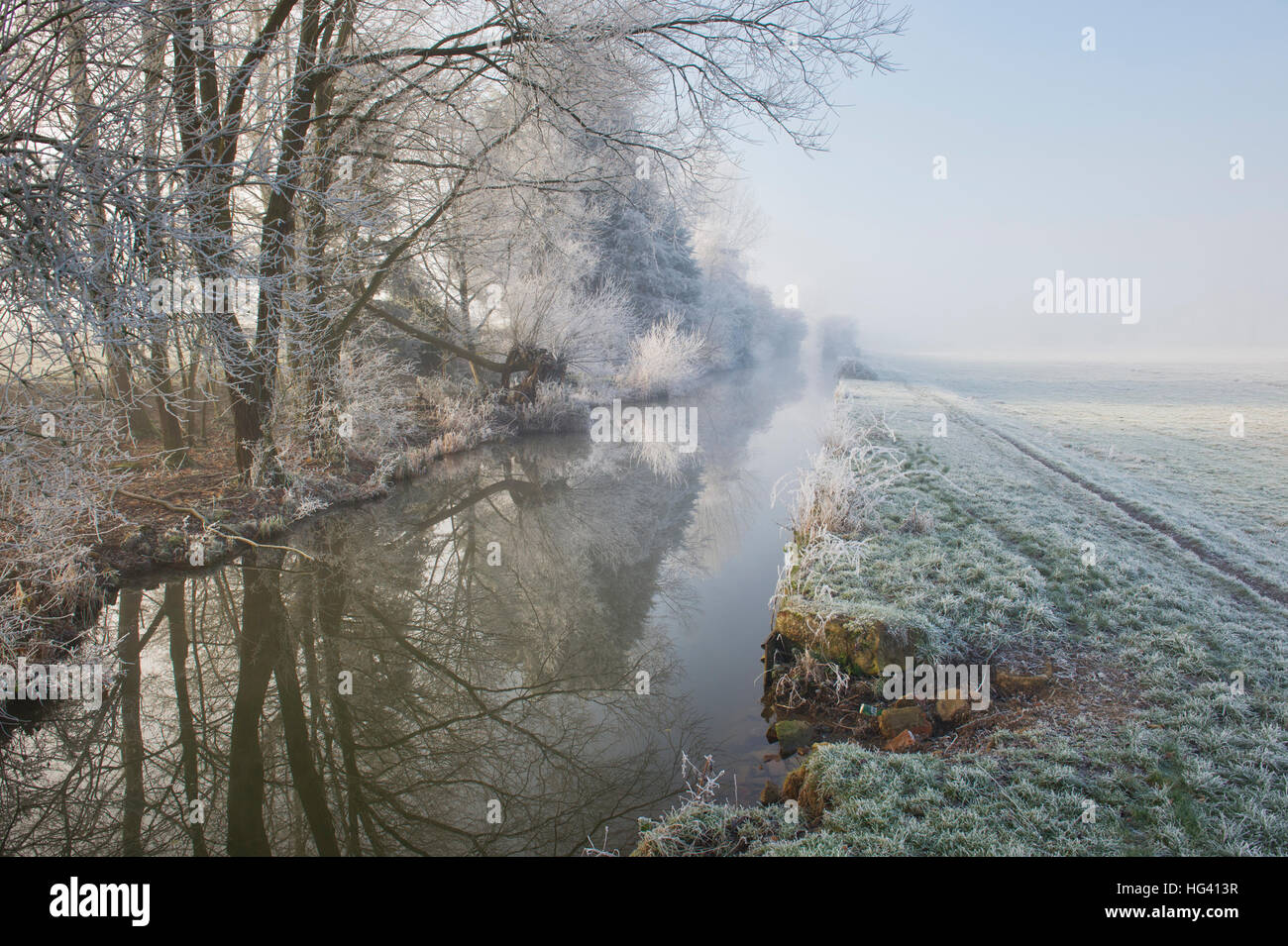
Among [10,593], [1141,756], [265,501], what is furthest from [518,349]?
[1141,756]

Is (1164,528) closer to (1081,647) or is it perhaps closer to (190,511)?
(1081,647)

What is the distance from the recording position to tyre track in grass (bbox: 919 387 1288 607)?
5824mm

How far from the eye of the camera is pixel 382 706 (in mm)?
5145

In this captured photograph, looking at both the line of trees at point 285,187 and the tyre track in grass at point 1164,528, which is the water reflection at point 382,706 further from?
the tyre track in grass at point 1164,528

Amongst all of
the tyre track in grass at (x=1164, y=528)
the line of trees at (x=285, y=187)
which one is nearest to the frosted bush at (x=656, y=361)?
the line of trees at (x=285, y=187)

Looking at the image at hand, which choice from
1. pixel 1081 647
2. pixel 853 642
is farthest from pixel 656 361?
pixel 1081 647

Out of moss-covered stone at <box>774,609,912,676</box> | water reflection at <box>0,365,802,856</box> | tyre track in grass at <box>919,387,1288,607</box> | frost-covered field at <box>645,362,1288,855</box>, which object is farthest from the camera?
tyre track in grass at <box>919,387,1288,607</box>

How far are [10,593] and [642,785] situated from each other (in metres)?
5.70

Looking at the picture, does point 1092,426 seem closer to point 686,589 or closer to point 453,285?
point 686,589

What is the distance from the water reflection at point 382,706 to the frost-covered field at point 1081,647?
4.38ft

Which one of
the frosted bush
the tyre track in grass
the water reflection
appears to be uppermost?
the frosted bush

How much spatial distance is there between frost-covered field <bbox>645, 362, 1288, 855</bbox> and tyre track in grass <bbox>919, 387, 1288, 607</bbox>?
0.09 ft

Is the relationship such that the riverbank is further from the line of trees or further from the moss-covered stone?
the moss-covered stone

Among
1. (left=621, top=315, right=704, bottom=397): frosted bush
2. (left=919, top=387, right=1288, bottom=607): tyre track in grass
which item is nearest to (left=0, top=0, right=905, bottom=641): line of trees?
(left=621, top=315, right=704, bottom=397): frosted bush
